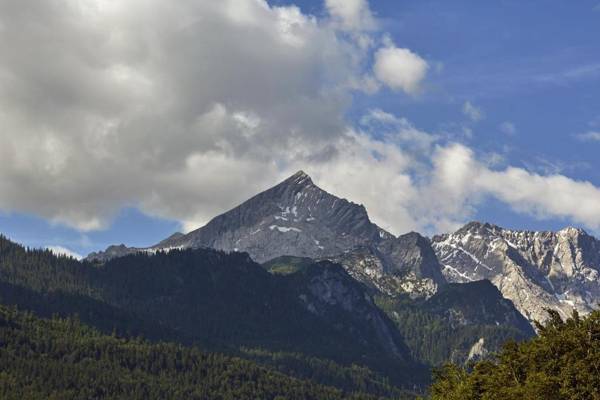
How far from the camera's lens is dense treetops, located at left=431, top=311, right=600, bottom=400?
116438mm

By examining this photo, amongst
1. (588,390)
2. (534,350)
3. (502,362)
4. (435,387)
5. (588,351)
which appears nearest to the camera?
(588,390)

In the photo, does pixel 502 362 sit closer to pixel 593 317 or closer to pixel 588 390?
pixel 593 317

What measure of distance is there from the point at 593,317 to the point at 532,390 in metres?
18.3

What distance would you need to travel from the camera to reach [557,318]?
481 ft

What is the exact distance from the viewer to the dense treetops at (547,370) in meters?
116

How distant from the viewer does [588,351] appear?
122 metres

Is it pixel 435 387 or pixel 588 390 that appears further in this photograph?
pixel 435 387

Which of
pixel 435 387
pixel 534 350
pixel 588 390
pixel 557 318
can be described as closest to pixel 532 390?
pixel 588 390

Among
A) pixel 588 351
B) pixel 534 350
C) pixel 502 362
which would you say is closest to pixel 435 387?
pixel 502 362

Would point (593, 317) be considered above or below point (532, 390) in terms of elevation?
above

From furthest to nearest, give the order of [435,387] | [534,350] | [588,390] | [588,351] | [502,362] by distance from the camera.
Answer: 1. [435,387]
2. [502,362]
3. [534,350]
4. [588,351]
5. [588,390]

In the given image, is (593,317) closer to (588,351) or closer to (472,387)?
(588,351)

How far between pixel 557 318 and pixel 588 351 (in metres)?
24.5

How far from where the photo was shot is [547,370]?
128 meters
